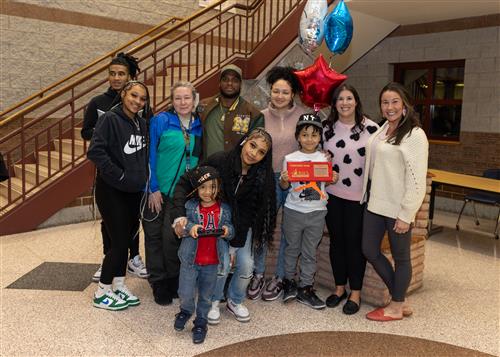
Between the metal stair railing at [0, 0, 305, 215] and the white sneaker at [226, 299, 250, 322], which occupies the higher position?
the metal stair railing at [0, 0, 305, 215]

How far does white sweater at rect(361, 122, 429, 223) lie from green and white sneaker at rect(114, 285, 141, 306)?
169 centimetres

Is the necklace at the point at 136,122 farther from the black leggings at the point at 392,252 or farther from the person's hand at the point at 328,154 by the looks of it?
the black leggings at the point at 392,252

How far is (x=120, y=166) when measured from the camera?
273cm

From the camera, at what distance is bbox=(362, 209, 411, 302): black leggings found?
106 inches

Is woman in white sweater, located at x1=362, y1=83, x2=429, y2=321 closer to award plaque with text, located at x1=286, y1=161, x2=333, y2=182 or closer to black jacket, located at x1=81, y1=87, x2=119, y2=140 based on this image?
award plaque with text, located at x1=286, y1=161, x2=333, y2=182

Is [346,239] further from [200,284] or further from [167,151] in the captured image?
[167,151]

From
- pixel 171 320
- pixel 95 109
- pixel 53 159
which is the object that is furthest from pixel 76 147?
pixel 171 320

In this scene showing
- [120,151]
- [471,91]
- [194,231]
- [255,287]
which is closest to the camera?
[194,231]

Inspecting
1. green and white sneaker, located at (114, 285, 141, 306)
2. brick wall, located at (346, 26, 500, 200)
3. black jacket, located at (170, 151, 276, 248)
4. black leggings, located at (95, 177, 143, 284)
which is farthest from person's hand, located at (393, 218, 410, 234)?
brick wall, located at (346, 26, 500, 200)

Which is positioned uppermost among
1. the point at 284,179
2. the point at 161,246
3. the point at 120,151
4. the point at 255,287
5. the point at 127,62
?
the point at 127,62

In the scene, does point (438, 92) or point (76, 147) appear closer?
point (76, 147)

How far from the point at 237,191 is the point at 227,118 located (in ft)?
2.20

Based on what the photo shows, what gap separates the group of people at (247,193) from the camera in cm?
253

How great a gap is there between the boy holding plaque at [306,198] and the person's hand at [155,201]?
0.81 m
